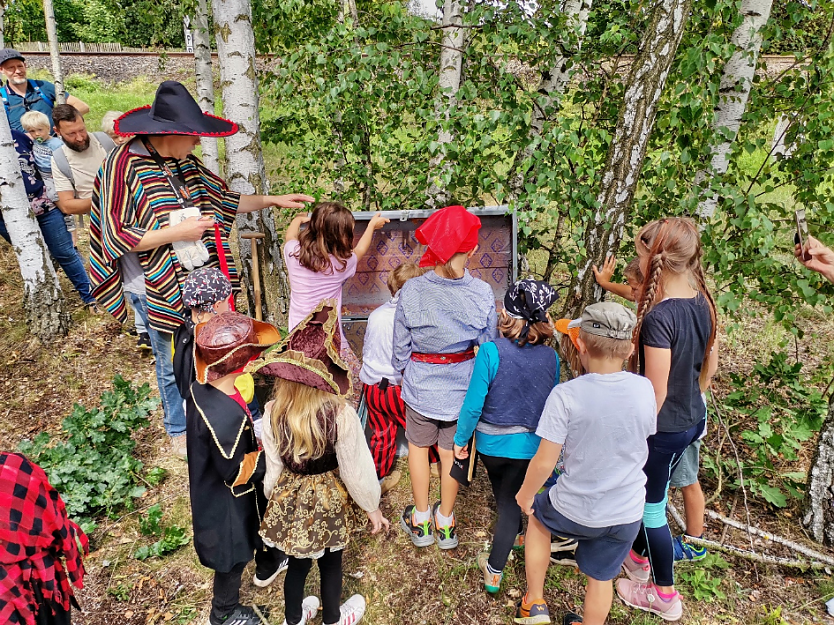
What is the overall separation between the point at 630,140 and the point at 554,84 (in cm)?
126

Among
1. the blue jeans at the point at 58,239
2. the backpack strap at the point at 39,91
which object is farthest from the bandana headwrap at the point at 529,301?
the backpack strap at the point at 39,91

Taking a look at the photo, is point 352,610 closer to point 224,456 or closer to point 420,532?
point 420,532

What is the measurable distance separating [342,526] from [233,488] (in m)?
0.49

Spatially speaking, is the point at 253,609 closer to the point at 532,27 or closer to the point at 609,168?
the point at 609,168

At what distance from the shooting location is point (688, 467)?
2758 mm

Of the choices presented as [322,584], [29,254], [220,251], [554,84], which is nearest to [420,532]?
[322,584]

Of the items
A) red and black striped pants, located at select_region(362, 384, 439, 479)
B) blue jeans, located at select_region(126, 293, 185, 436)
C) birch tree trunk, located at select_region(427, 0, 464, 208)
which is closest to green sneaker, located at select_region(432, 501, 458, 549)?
red and black striped pants, located at select_region(362, 384, 439, 479)

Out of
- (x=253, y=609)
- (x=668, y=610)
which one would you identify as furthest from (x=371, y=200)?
(x=668, y=610)

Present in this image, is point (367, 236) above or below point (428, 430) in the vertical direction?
above

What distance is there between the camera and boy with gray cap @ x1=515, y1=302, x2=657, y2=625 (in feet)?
6.61

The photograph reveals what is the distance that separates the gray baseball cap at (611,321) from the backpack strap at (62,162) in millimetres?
4812

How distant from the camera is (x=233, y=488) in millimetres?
2221

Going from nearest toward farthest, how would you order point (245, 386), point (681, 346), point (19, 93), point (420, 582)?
1. point (681, 346)
2. point (245, 386)
3. point (420, 582)
4. point (19, 93)

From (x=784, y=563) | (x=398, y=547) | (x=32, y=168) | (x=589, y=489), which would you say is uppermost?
(x=32, y=168)
